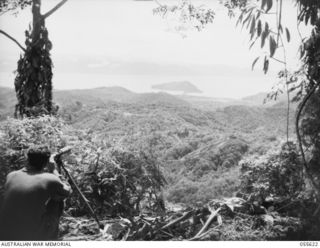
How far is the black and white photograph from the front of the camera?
3.21 m

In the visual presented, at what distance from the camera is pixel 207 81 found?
4.79m

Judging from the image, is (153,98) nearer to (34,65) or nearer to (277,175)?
(34,65)

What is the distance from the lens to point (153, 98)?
5.37 meters

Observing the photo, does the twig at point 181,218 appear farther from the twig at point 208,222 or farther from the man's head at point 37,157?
the man's head at point 37,157

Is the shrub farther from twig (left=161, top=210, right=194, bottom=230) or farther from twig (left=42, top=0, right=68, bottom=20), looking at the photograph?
twig (left=42, top=0, right=68, bottom=20)

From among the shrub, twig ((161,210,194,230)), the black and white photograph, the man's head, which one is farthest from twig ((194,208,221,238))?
the man's head

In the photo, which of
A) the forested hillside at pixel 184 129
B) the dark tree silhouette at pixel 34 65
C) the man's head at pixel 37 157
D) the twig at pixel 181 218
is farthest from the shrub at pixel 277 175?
the man's head at pixel 37 157

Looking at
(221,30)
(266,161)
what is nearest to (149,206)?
(266,161)

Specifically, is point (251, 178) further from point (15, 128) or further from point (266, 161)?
point (15, 128)

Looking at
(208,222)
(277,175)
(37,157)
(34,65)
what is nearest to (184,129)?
(277,175)

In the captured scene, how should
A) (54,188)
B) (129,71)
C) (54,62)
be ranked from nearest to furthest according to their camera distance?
(54,188) < (54,62) < (129,71)

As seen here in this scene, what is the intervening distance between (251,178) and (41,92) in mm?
2160

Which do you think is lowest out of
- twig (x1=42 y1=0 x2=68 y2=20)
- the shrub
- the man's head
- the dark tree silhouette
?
the shrub

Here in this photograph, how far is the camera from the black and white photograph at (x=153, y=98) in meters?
3.21
